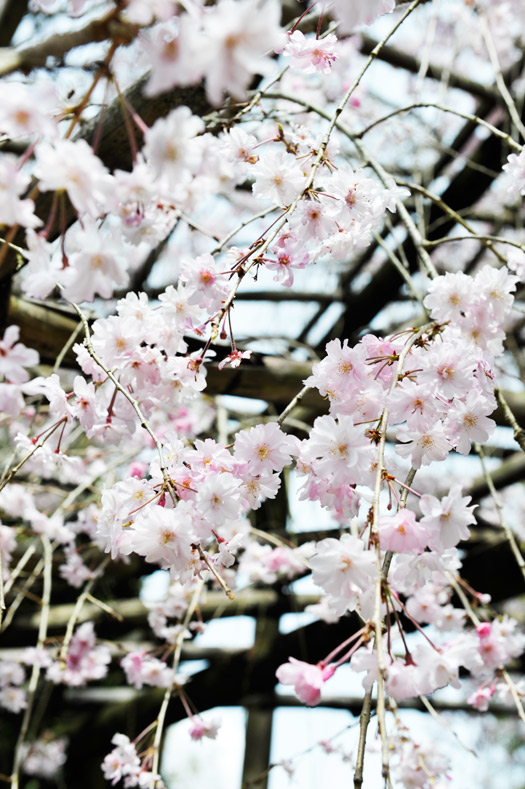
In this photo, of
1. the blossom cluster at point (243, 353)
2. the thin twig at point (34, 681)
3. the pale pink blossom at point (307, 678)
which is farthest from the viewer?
the thin twig at point (34, 681)

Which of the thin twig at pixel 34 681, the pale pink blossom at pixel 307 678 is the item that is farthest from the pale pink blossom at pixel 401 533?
the thin twig at pixel 34 681

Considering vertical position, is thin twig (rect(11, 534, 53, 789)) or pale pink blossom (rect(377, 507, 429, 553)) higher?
pale pink blossom (rect(377, 507, 429, 553))

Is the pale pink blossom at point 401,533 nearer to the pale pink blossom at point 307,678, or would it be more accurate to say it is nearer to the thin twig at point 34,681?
the pale pink blossom at point 307,678

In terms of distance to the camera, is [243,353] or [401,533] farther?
[243,353]

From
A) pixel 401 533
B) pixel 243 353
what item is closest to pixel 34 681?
pixel 243 353

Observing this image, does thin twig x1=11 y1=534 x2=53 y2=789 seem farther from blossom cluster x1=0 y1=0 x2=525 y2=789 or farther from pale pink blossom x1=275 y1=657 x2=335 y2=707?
pale pink blossom x1=275 y1=657 x2=335 y2=707

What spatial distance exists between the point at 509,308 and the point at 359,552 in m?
0.45

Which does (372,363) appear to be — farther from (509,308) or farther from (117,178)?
(117,178)

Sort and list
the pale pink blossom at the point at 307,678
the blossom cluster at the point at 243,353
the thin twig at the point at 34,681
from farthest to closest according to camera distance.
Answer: the thin twig at the point at 34,681
the pale pink blossom at the point at 307,678
the blossom cluster at the point at 243,353

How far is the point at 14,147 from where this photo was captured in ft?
A: 6.04

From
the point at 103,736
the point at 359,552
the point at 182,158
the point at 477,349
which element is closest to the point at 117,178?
the point at 182,158

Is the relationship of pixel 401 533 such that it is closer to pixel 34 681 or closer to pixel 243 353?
pixel 243 353

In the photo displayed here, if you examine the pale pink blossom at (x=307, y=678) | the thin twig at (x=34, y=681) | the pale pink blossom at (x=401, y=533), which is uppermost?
the pale pink blossom at (x=401, y=533)

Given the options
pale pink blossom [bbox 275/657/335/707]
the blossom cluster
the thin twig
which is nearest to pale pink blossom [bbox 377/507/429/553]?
the blossom cluster
